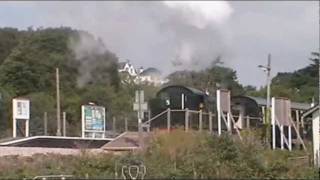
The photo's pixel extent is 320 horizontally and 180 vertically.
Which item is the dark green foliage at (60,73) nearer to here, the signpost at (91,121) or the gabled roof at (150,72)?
the gabled roof at (150,72)

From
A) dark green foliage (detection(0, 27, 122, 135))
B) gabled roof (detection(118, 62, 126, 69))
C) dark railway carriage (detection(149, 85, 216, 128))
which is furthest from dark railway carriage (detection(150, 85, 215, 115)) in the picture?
gabled roof (detection(118, 62, 126, 69))

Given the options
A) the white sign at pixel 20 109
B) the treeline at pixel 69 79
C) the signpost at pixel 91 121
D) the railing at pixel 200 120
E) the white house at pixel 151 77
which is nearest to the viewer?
the railing at pixel 200 120

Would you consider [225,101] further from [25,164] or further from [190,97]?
[25,164]

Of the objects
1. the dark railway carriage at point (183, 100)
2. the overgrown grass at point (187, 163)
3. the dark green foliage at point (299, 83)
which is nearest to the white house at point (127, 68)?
the dark green foliage at point (299, 83)

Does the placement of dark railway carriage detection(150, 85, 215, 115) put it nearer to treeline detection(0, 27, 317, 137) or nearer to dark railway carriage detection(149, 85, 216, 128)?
dark railway carriage detection(149, 85, 216, 128)

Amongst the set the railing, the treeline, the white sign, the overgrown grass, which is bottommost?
the overgrown grass

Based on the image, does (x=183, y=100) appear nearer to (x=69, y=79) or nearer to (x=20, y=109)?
(x=20, y=109)

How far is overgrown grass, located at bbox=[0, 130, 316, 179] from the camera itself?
19.4 metres

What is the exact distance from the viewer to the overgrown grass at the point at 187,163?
63.7 ft

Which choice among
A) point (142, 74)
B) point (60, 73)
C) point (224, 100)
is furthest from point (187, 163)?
point (60, 73)

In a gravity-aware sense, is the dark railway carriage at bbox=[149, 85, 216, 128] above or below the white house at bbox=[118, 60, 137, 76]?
below

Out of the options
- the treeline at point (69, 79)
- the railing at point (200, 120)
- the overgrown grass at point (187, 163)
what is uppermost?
the treeline at point (69, 79)

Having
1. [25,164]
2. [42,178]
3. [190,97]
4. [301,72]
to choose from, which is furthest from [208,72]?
[42,178]

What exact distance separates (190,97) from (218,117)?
12.3 feet
